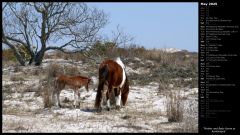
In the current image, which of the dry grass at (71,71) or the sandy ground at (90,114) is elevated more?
the dry grass at (71,71)

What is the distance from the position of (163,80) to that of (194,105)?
498cm

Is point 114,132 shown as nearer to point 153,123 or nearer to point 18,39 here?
point 153,123

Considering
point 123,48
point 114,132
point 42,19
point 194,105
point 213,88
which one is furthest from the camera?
point 123,48

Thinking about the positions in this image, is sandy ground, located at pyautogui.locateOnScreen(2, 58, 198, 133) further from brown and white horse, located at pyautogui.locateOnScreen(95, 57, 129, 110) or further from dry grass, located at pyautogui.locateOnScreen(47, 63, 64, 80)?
dry grass, located at pyautogui.locateOnScreen(47, 63, 64, 80)

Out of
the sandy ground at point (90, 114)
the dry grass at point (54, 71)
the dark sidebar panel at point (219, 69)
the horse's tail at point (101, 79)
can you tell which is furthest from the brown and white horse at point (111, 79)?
the dry grass at point (54, 71)

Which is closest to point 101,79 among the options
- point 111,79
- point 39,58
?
point 111,79

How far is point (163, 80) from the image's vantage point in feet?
60.4

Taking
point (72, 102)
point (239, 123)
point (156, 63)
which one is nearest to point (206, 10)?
point (239, 123)

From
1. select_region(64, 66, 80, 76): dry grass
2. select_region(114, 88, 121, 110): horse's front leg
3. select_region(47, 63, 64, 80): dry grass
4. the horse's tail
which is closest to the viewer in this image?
the horse's tail

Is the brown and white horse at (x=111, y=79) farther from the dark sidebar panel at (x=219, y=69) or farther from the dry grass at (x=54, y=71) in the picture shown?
the dry grass at (x=54, y=71)

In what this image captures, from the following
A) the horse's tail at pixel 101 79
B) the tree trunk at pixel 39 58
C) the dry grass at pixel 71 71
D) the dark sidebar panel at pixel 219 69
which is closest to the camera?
the dark sidebar panel at pixel 219 69

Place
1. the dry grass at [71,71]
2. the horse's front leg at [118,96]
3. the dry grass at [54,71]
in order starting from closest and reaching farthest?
1. the horse's front leg at [118,96]
2. the dry grass at [54,71]
3. the dry grass at [71,71]

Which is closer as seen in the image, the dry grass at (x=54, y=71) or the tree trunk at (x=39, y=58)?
the dry grass at (x=54, y=71)

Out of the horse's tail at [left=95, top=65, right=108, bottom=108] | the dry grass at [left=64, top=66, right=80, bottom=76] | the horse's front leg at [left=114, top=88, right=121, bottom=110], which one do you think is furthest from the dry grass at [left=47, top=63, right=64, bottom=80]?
the horse's tail at [left=95, top=65, right=108, bottom=108]
